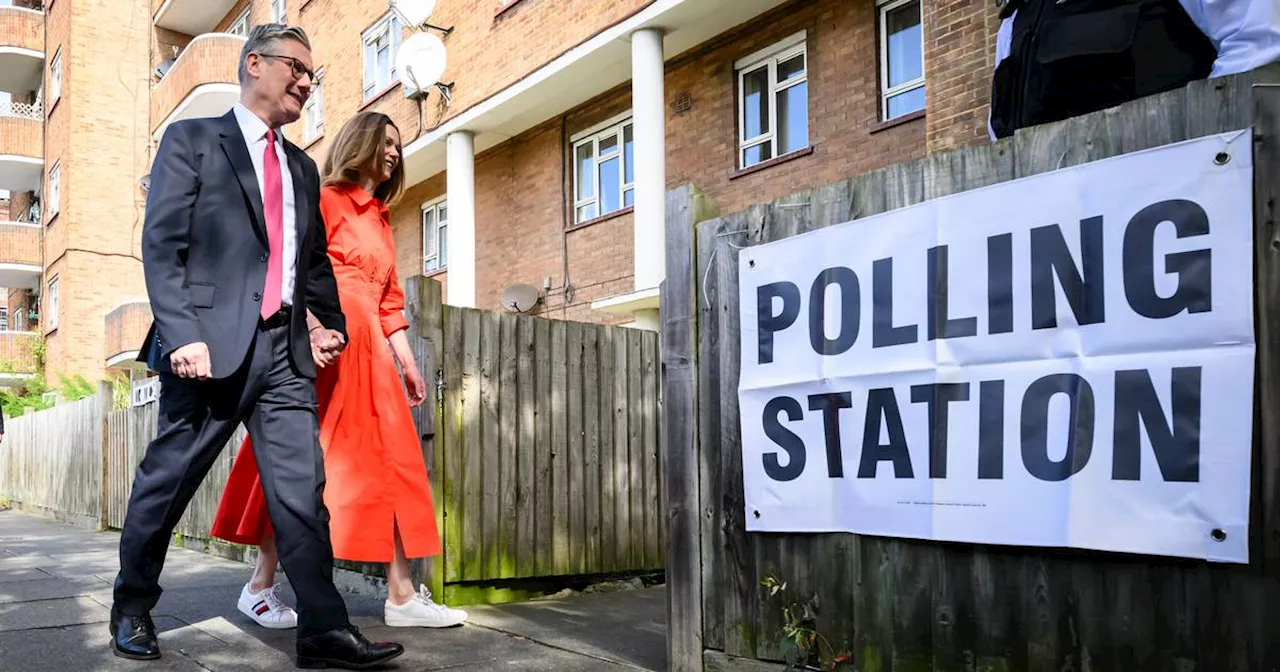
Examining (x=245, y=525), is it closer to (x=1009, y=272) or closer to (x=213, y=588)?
(x=213, y=588)

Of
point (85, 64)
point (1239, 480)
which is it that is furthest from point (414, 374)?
point (85, 64)

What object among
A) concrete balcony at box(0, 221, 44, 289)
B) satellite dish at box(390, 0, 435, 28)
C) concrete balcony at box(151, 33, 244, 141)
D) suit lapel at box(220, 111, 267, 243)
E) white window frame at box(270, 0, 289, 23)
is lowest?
suit lapel at box(220, 111, 267, 243)

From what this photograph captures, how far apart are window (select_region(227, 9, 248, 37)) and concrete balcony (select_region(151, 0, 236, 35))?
2.17 feet

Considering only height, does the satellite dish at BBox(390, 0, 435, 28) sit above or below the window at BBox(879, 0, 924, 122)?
above

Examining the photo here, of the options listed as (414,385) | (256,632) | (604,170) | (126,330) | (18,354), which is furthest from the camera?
(18,354)

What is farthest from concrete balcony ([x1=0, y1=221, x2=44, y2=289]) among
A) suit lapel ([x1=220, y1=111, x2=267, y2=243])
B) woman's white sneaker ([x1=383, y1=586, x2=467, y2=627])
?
suit lapel ([x1=220, y1=111, x2=267, y2=243])

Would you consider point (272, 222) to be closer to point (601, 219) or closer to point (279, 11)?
point (601, 219)

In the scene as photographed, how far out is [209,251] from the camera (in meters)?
4.05

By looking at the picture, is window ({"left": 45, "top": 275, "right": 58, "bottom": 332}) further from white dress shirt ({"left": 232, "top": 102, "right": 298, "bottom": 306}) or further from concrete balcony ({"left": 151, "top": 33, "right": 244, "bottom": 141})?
white dress shirt ({"left": 232, "top": 102, "right": 298, "bottom": 306})

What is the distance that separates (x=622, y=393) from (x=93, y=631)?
9.99 feet

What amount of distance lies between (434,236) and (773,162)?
29.0ft

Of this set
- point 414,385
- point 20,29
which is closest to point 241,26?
point 20,29

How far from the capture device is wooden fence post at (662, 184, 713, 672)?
3.90 m

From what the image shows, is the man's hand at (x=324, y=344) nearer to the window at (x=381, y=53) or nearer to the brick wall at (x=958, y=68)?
the brick wall at (x=958, y=68)
